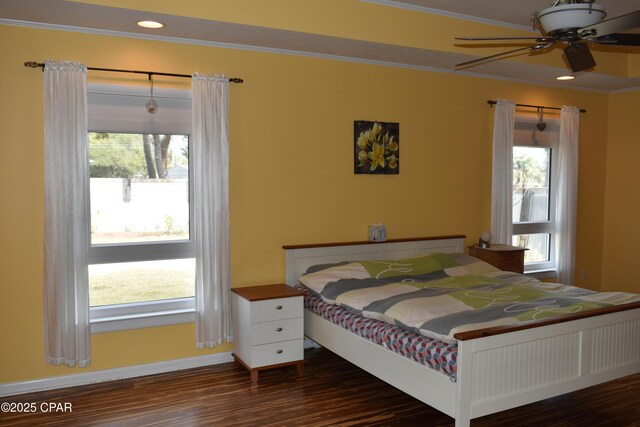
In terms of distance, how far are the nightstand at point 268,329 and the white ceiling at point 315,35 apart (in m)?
1.87

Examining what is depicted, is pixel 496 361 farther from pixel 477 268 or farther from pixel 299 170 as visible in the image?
pixel 299 170

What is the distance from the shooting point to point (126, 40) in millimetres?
3736

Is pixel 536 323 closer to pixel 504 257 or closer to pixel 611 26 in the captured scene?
pixel 611 26

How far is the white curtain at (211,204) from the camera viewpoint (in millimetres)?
3901

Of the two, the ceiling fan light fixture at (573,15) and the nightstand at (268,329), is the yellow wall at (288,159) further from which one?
the ceiling fan light fixture at (573,15)

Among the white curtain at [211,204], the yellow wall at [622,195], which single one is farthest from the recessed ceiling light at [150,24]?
the yellow wall at [622,195]

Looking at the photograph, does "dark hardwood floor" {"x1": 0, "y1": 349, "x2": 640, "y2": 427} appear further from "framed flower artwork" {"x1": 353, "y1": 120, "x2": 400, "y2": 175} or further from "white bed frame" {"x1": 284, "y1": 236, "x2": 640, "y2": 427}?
"framed flower artwork" {"x1": 353, "y1": 120, "x2": 400, "y2": 175}

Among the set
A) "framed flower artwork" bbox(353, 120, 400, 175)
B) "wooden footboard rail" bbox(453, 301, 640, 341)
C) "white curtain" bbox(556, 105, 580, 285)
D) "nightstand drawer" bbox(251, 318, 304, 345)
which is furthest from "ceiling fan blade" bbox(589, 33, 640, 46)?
"white curtain" bbox(556, 105, 580, 285)

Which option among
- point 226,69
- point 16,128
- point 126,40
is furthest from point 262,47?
point 16,128

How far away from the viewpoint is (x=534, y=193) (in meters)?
5.75

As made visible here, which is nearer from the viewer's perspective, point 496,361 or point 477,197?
point 496,361

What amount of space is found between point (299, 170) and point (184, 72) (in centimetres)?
117

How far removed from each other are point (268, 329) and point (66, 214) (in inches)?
62.1

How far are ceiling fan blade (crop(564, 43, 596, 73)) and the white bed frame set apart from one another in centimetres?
141
